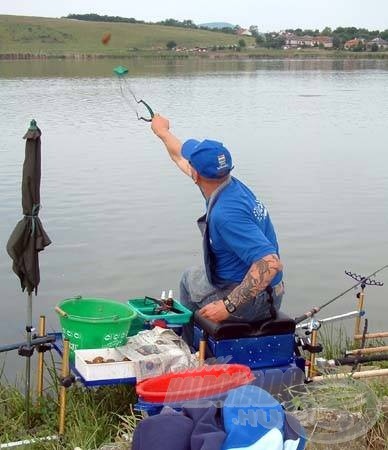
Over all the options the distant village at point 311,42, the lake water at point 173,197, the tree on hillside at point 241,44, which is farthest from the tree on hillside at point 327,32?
the lake water at point 173,197

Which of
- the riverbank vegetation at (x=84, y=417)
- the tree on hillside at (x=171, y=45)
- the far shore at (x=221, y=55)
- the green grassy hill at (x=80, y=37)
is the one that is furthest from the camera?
the tree on hillside at (x=171, y=45)

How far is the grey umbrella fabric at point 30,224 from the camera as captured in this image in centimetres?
434

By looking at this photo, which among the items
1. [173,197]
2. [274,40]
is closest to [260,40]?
[274,40]

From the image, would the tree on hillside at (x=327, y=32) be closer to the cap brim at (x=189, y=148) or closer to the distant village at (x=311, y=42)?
the distant village at (x=311, y=42)

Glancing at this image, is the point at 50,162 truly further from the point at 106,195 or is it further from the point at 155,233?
the point at 155,233

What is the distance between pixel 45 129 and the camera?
65.4 feet

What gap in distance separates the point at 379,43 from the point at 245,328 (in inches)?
4294

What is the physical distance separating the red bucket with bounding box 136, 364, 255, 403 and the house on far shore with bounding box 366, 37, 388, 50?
103489 mm

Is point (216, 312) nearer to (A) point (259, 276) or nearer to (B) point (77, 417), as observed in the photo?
(A) point (259, 276)

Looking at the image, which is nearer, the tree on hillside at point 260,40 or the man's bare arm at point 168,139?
the man's bare arm at point 168,139

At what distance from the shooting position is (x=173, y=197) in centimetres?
1236

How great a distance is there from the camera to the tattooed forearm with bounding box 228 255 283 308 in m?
4.18

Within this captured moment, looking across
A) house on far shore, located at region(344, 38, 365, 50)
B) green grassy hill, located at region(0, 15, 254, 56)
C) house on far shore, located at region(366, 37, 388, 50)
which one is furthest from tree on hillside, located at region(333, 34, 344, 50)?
green grassy hill, located at region(0, 15, 254, 56)

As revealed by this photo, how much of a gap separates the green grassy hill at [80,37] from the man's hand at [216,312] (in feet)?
225
